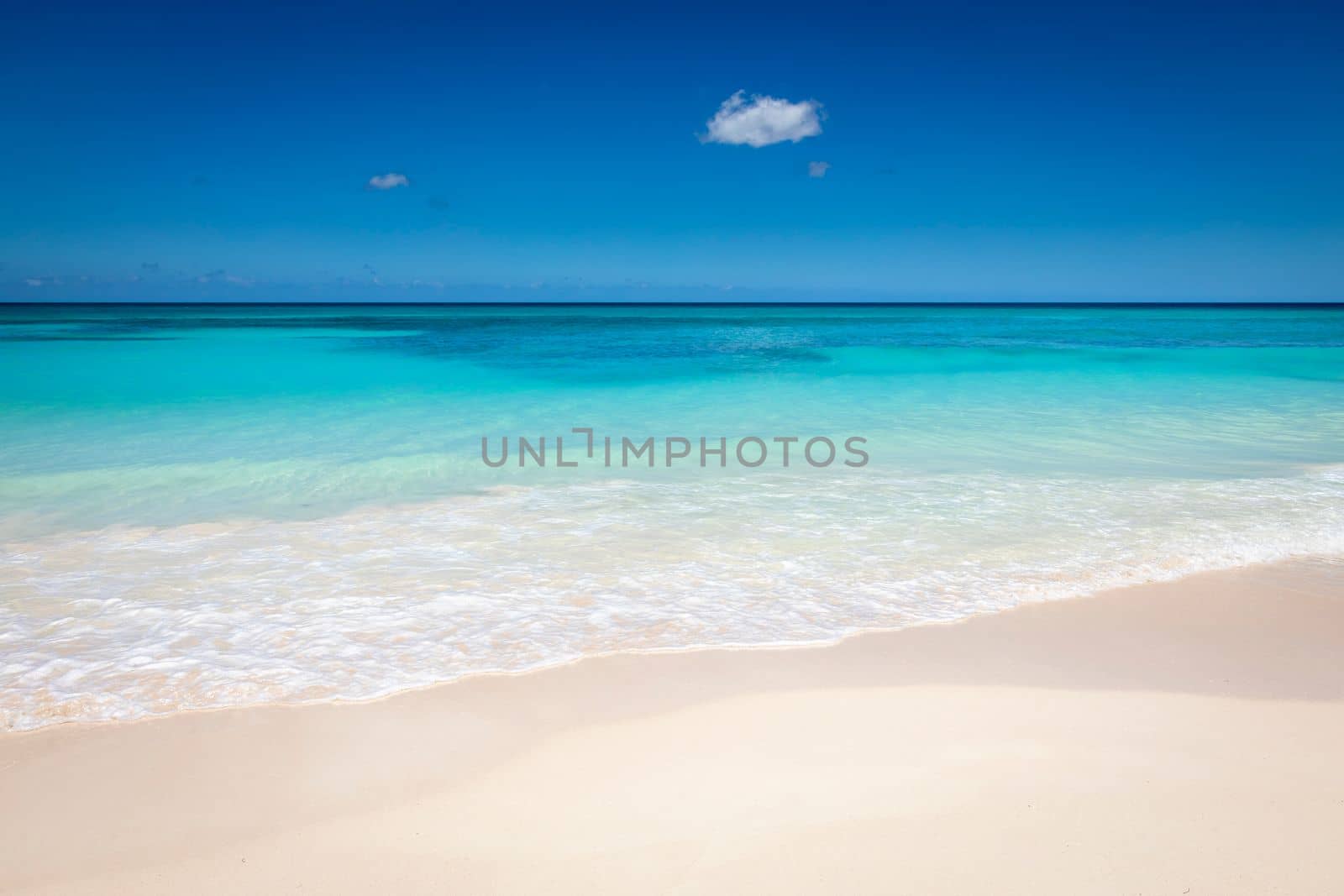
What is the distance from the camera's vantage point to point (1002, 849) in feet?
6.81

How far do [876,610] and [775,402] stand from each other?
8335mm

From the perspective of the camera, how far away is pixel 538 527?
4961mm

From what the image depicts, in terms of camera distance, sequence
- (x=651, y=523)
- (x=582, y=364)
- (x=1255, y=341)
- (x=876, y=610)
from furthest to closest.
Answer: (x=1255, y=341) < (x=582, y=364) < (x=651, y=523) < (x=876, y=610)

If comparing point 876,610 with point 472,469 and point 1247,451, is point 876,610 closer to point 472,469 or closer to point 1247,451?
point 472,469

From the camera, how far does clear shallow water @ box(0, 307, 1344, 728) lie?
3295mm

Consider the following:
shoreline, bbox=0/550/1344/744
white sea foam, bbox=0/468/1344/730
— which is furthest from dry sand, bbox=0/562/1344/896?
white sea foam, bbox=0/468/1344/730

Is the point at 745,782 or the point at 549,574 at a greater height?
the point at 549,574

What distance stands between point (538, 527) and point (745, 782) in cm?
286

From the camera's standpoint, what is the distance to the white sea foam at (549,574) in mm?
3102

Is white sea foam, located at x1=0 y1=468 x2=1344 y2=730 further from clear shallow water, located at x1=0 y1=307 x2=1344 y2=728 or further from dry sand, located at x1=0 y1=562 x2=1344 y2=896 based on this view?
dry sand, located at x1=0 y1=562 x2=1344 y2=896

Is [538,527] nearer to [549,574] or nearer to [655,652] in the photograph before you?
[549,574]

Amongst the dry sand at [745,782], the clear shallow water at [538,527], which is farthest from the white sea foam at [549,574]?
the dry sand at [745,782]

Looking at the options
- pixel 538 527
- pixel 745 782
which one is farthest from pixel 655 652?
pixel 538 527

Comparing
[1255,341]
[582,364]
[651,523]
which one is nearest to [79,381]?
[582,364]
